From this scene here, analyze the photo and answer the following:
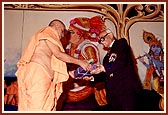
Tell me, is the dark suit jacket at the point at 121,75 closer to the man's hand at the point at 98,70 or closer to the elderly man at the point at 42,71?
the man's hand at the point at 98,70

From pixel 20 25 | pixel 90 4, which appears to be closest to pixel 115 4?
pixel 90 4

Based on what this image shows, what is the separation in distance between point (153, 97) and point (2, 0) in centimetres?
121

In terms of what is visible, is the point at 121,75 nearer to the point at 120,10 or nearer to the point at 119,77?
the point at 119,77

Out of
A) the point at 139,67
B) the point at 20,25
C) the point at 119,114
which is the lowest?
the point at 119,114

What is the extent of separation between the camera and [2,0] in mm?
3002

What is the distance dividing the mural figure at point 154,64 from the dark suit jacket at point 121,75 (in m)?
0.08

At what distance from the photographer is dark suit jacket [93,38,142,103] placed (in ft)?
9.70

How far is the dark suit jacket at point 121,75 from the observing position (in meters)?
2.96

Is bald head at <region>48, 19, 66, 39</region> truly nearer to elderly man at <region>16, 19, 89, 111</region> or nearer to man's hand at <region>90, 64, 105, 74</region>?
elderly man at <region>16, 19, 89, 111</region>

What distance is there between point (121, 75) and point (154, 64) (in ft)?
0.81

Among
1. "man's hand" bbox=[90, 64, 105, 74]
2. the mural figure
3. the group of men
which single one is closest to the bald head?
the group of men

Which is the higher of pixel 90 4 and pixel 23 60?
pixel 90 4

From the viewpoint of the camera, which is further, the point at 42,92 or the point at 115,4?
the point at 115,4

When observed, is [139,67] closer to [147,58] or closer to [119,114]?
[147,58]
